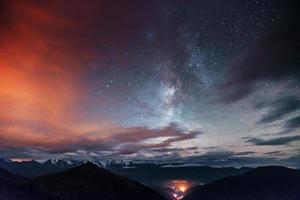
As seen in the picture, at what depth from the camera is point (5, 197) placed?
618 feet

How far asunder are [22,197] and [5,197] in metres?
11.9

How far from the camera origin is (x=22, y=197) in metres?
198
